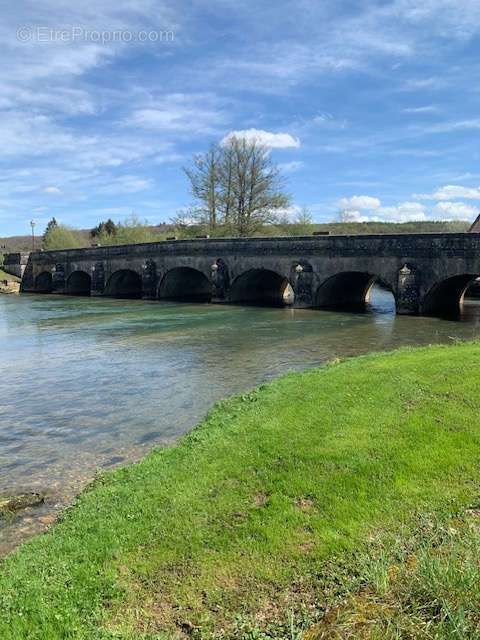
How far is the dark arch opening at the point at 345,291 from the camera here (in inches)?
1259

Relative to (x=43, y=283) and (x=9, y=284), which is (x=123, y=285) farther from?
(x=9, y=284)

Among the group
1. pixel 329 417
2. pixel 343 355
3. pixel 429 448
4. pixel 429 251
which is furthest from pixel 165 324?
pixel 429 448

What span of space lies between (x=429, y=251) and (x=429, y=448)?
2146 centimetres

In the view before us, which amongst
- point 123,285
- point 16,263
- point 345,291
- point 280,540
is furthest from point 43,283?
point 280,540

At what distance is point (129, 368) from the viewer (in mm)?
16172

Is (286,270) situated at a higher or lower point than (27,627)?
higher

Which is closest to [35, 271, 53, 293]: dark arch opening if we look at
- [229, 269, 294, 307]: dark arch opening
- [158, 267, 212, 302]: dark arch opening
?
[158, 267, 212, 302]: dark arch opening

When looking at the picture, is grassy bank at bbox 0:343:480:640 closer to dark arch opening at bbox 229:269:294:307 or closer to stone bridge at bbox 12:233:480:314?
stone bridge at bbox 12:233:480:314

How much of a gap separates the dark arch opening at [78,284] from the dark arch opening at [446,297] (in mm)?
34199

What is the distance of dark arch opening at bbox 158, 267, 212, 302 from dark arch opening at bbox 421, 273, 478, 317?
61.1ft

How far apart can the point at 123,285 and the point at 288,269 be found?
69.6 feet

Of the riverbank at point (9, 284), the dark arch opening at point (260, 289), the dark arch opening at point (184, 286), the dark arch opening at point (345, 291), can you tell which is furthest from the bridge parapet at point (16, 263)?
the dark arch opening at point (345, 291)

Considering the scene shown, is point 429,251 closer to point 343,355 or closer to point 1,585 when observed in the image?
point 343,355

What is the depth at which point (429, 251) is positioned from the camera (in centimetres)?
2588
